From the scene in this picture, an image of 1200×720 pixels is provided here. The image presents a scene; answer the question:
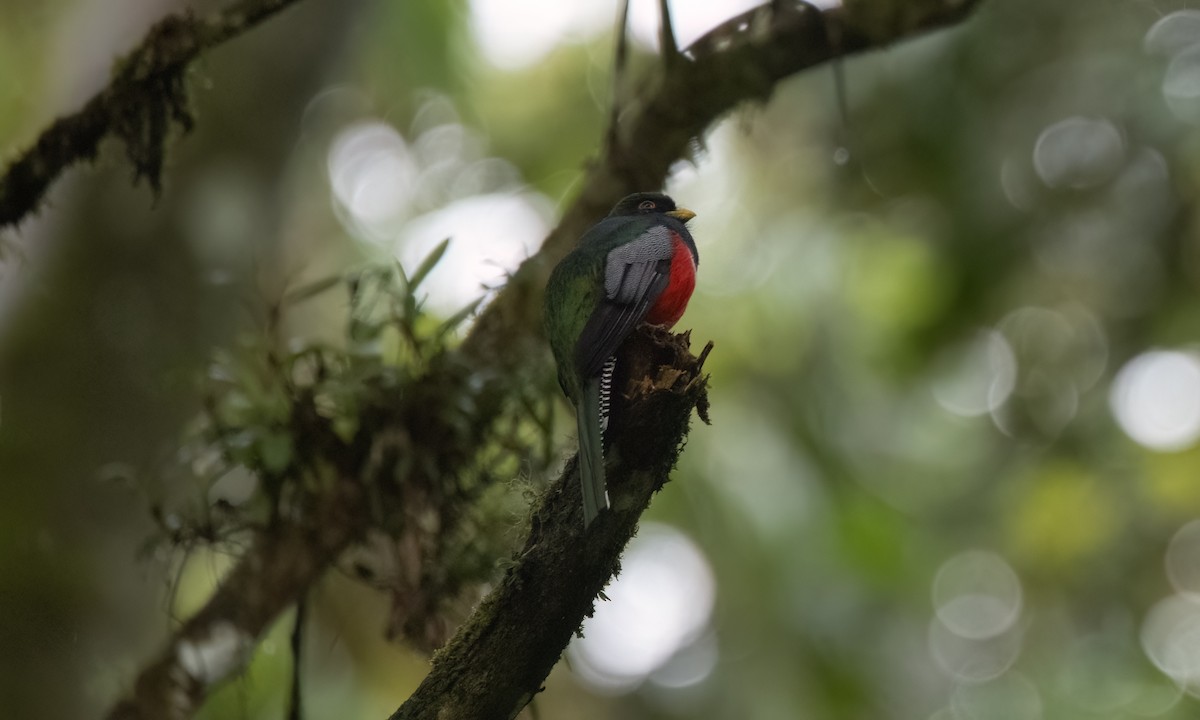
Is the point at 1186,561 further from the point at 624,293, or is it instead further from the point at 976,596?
the point at 624,293

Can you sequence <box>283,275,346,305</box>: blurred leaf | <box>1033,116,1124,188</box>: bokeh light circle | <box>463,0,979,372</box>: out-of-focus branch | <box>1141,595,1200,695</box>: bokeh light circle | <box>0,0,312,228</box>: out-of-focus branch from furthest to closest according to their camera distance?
<box>1141,595,1200,695</box>: bokeh light circle
<box>1033,116,1124,188</box>: bokeh light circle
<box>463,0,979,372</box>: out-of-focus branch
<box>283,275,346,305</box>: blurred leaf
<box>0,0,312,228</box>: out-of-focus branch

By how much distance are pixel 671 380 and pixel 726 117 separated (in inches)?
75.9

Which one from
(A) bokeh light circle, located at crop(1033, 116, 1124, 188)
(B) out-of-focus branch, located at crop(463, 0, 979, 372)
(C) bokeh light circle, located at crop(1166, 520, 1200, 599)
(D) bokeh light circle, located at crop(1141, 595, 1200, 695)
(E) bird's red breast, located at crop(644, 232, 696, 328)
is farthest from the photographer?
(C) bokeh light circle, located at crop(1166, 520, 1200, 599)

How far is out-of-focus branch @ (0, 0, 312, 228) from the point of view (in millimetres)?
3273

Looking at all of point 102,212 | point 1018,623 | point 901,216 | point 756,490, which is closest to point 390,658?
point 756,490

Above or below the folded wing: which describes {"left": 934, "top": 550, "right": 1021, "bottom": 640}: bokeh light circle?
above


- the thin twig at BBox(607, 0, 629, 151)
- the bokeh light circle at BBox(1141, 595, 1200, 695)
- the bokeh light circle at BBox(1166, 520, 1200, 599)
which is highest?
the bokeh light circle at BBox(1166, 520, 1200, 599)

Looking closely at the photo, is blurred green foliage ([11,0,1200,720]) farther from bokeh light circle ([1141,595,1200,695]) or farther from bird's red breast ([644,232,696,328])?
bird's red breast ([644,232,696,328])

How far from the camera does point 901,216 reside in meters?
7.40

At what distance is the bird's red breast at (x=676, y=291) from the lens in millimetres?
2582

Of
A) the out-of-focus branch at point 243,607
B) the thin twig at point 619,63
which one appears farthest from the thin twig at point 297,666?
the thin twig at point 619,63

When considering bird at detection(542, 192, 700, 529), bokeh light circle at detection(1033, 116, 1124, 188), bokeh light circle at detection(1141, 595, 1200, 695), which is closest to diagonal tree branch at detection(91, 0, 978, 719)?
bird at detection(542, 192, 700, 529)

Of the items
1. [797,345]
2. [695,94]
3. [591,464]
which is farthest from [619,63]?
[797,345]

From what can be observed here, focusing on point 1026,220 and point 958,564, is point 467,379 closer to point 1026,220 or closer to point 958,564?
point 1026,220
